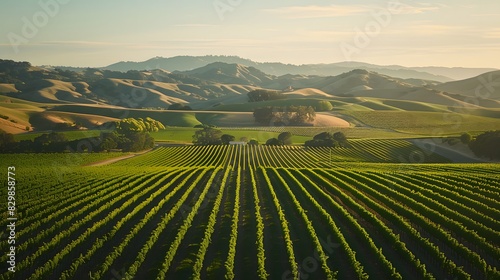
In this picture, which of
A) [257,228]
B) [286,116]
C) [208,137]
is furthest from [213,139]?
[257,228]

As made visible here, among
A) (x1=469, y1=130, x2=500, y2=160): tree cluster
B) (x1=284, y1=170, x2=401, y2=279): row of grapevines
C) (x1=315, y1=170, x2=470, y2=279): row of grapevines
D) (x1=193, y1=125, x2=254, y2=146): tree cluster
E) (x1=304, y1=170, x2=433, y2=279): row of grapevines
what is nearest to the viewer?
(x1=315, y1=170, x2=470, y2=279): row of grapevines

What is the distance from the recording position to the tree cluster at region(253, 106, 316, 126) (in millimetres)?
145625

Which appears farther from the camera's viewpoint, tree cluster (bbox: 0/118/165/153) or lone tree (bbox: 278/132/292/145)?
lone tree (bbox: 278/132/292/145)

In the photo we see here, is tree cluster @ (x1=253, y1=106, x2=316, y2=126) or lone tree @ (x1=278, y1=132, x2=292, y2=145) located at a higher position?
tree cluster @ (x1=253, y1=106, x2=316, y2=126)

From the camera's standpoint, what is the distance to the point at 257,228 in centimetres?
2872

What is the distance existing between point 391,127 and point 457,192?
107 meters

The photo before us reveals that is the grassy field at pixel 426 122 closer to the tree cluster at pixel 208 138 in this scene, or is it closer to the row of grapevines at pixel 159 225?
the tree cluster at pixel 208 138

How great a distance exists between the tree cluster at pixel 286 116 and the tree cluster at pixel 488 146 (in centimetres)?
6621

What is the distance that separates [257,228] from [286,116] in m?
120

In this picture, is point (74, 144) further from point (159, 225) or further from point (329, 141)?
point (159, 225)

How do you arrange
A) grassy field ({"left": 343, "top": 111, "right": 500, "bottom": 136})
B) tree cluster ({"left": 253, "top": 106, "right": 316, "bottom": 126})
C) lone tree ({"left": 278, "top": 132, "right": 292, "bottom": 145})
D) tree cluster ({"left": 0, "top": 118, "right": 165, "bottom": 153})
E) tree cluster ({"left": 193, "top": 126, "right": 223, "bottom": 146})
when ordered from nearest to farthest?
1. tree cluster ({"left": 0, "top": 118, "right": 165, "bottom": 153})
2. lone tree ({"left": 278, "top": 132, "right": 292, "bottom": 145})
3. tree cluster ({"left": 193, "top": 126, "right": 223, "bottom": 146})
4. grassy field ({"left": 343, "top": 111, "right": 500, "bottom": 136})
5. tree cluster ({"left": 253, "top": 106, "right": 316, "bottom": 126})

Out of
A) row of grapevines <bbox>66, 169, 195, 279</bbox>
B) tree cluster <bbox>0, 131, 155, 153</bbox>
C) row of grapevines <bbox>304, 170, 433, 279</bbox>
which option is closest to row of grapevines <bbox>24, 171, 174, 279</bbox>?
row of grapevines <bbox>66, 169, 195, 279</bbox>

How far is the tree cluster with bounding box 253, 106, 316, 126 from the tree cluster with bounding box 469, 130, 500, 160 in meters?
66.2

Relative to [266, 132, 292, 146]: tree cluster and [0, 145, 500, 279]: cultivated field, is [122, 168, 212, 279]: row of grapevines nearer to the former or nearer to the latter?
[0, 145, 500, 279]: cultivated field
